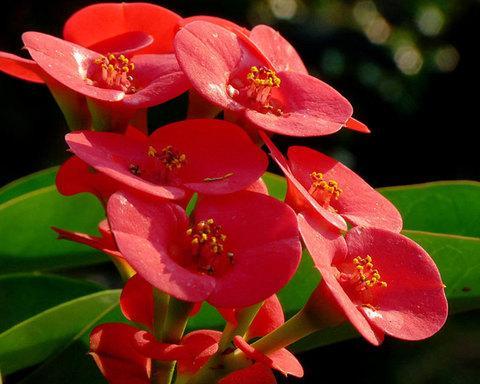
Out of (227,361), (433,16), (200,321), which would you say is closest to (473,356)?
(200,321)

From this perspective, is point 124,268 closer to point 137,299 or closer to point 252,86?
point 137,299

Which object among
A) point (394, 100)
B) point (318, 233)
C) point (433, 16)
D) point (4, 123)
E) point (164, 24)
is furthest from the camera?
point (433, 16)

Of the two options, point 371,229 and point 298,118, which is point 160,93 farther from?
point 371,229

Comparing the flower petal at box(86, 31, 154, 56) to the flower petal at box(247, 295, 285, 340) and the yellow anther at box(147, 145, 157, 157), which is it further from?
the flower petal at box(247, 295, 285, 340)

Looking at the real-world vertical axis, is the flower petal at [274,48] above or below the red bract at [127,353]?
above

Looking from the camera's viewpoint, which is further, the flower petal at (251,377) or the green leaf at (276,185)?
the green leaf at (276,185)

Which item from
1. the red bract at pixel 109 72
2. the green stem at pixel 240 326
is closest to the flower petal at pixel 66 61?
the red bract at pixel 109 72

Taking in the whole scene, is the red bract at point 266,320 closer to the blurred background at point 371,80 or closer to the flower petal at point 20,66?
the flower petal at point 20,66
